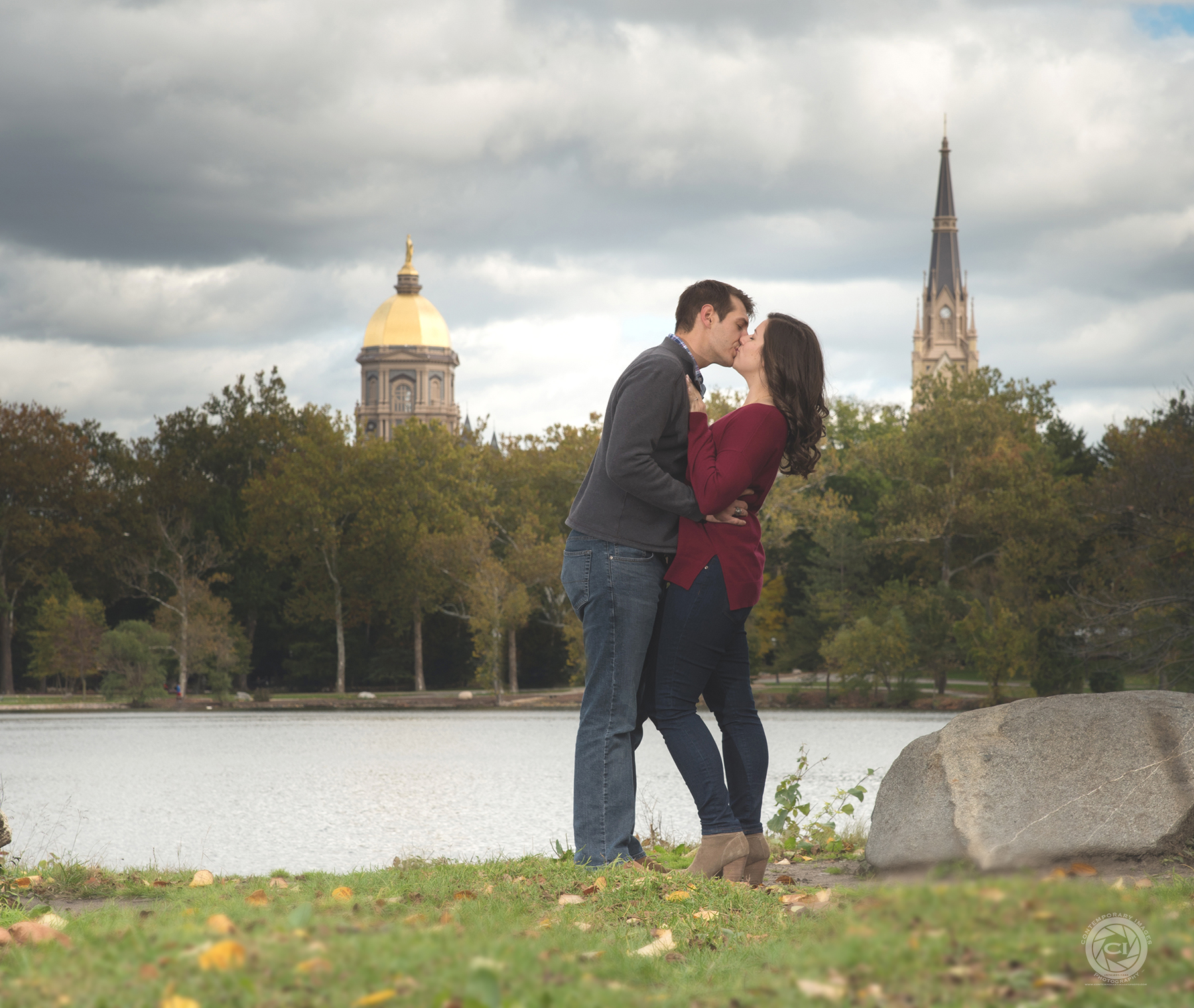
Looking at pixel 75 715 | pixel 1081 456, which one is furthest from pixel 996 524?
pixel 75 715

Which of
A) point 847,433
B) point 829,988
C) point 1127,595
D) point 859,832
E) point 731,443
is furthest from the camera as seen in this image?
point 847,433

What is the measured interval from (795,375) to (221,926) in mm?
2939

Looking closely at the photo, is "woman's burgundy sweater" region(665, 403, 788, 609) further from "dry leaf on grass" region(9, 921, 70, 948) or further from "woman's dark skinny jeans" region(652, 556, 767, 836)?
Result: "dry leaf on grass" region(9, 921, 70, 948)

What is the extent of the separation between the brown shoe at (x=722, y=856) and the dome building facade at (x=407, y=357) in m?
119

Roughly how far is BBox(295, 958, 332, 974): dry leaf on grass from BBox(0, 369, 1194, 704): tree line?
2764 cm

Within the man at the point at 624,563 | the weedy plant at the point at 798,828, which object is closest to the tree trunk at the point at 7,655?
the weedy plant at the point at 798,828

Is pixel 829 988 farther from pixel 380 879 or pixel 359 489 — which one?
pixel 359 489

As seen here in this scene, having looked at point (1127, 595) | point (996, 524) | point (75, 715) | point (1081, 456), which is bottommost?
point (75, 715)

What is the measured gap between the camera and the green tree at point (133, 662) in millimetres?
37125

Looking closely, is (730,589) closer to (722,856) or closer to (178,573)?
(722,856)

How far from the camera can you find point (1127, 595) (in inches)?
1021

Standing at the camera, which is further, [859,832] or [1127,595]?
[1127,595]

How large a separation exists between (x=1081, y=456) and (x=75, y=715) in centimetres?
3610

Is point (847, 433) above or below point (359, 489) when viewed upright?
above
